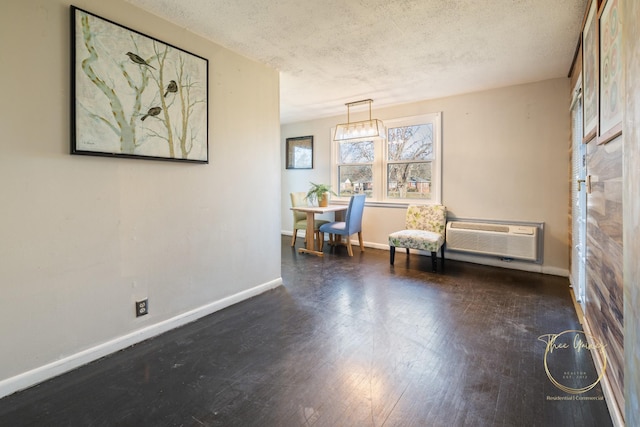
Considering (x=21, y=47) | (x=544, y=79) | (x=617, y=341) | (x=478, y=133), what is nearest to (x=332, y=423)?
(x=617, y=341)

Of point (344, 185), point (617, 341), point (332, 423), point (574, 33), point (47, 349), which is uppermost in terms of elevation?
point (574, 33)

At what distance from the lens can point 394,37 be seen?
8.59 feet

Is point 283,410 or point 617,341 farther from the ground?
point 617,341

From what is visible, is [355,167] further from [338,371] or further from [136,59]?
[338,371]

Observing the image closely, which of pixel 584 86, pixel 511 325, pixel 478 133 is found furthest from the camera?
pixel 478 133

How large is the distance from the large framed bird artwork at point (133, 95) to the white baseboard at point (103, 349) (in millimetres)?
1247

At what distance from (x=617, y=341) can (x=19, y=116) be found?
126 inches

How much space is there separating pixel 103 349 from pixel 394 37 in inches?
126

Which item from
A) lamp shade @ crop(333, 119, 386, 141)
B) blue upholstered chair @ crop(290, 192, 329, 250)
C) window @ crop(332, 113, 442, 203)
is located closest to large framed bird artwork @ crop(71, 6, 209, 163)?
lamp shade @ crop(333, 119, 386, 141)

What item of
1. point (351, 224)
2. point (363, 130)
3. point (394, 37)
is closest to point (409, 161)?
point (363, 130)

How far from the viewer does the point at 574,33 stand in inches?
101

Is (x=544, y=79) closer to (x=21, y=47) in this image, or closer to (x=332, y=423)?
(x=332, y=423)

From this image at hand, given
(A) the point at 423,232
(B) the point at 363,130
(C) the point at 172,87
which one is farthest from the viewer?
(B) the point at 363,130

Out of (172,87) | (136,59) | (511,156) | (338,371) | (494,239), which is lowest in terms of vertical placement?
(338,371)
